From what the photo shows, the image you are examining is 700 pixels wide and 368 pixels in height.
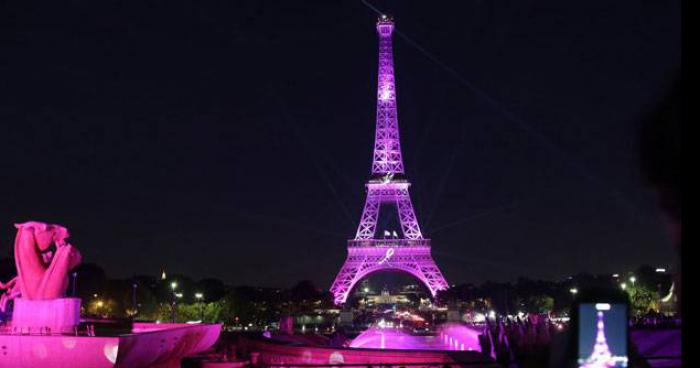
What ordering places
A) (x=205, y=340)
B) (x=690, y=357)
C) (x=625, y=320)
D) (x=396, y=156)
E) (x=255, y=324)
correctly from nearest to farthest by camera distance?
(x=690, y=357)
(x=625, y=320)
(x=205, y=340)
(x=255, y=324)
(x=396, y=156)

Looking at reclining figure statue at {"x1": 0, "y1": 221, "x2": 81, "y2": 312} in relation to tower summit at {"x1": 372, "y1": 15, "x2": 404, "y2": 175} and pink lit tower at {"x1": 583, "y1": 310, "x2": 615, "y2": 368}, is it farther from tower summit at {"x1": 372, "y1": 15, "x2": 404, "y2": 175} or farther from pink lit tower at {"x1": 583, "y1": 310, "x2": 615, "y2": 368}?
tower summit at {"x1": 372, "y1": 15, "x2": 404, "y2": 175}

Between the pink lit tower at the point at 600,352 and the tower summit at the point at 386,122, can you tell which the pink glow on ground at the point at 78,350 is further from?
the tower summit at the point at 386,122

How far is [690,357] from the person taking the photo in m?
4.70

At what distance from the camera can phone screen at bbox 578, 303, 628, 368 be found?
698 cm

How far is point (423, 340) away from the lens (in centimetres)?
4259

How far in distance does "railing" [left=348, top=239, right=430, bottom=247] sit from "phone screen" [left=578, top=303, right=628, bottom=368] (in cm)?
7438

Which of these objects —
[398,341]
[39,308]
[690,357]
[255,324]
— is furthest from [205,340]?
[255,324]

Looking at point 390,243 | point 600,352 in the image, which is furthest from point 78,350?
point 390,243

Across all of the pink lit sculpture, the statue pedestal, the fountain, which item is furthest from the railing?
the statue pedestal

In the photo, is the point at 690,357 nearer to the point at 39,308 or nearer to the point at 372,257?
the point at 39,308

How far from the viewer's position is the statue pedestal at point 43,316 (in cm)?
2294

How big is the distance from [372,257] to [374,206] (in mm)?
6241

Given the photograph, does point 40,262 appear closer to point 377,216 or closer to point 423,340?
point 423,340

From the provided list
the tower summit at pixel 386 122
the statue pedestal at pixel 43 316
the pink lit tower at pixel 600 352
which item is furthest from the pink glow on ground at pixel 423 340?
the tower summit at pixel 386 122
